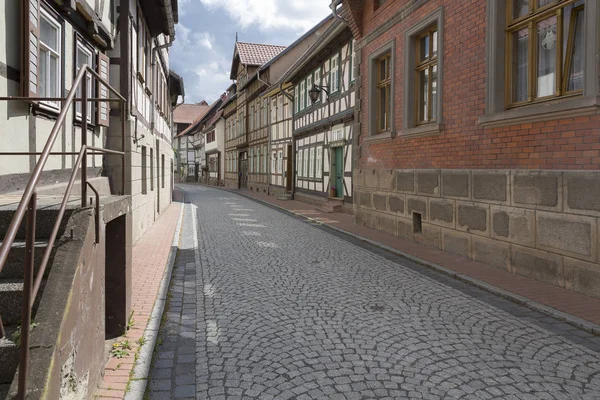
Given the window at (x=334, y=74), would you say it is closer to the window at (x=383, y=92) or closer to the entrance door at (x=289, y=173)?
the window at (x=383, y=92)

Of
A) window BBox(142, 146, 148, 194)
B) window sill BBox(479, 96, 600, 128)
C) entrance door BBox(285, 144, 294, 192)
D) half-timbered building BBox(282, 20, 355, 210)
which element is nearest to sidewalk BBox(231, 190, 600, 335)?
window sill BBox(479, 96, 600, 128)

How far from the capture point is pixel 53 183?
19.9ft

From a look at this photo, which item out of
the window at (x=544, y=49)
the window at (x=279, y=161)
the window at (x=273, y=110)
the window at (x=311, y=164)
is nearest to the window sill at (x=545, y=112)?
the window at (x=544, y=49)

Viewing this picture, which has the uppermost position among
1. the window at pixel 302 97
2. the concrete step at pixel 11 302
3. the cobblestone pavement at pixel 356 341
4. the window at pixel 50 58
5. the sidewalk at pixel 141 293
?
the window at pixel 302 97

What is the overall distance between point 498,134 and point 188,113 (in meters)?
70.8

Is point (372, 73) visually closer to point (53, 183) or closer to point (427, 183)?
point (427, 183)

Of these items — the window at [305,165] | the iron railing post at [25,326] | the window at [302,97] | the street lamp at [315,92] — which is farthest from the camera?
the window at [302,97]

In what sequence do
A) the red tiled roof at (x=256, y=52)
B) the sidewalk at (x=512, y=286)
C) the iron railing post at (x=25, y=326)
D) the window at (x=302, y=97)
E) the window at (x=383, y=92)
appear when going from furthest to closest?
the red tiled roof at (x=256, y=52), the window at (x=302, y=97), the window at (x=383, y=92), the sidewalk at (x=512, y=286), the iron railing post at (x=25, y=326)

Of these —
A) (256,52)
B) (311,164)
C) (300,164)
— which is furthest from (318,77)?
(256,52)

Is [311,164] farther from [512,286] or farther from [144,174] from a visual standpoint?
[512,286]

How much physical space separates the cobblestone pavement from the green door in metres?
10.3

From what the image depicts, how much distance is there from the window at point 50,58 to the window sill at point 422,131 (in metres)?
6.17

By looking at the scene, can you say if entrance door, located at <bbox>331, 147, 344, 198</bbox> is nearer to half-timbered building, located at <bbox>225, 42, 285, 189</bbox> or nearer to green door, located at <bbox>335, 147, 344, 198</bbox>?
green door, located at <bbox>335, 147, 344, 198</bbox>

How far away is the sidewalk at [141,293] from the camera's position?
11.1 ft
